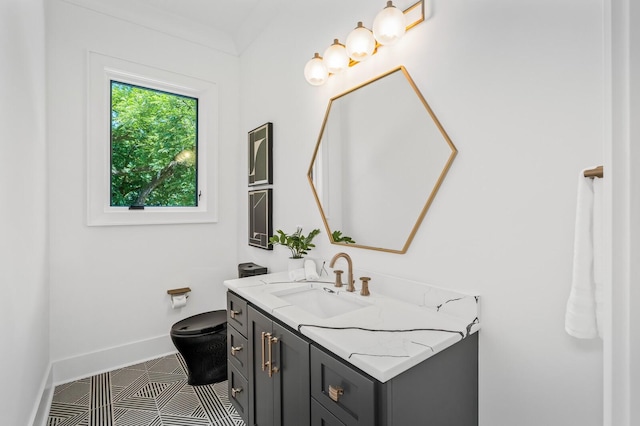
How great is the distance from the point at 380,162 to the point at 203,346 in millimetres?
1606

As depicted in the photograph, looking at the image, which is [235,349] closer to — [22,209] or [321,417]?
[321,417]

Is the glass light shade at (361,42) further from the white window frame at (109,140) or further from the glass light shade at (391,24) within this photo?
the white window frame at (109,140)

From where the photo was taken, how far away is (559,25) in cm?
99

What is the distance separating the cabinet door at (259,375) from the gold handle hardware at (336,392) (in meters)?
0.43

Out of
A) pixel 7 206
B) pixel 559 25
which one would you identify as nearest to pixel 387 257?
pixel 559 25

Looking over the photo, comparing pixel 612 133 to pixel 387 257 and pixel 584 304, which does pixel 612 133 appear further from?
pixel 387 257

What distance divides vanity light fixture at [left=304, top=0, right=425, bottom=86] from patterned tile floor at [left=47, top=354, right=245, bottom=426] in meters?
2.00

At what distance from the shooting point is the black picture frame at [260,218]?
2475mm

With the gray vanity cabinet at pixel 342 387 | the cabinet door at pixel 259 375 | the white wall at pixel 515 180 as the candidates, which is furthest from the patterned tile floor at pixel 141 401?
the white wall at pixel 515 180

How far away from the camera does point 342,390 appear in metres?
1.02

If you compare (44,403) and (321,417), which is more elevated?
(321,417)

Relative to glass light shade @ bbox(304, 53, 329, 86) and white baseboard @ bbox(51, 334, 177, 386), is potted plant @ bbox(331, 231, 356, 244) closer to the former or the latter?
glass light shade @ bbox(304, 53, 329, 86)

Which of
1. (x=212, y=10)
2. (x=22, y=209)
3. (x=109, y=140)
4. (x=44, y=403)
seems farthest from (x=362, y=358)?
(x=212, y=10)

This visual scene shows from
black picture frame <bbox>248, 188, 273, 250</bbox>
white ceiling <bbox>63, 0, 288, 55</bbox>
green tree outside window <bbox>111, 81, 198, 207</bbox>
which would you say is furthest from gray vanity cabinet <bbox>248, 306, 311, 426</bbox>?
white ceiling <bbox>63, 0, 288, 55</bbox>
